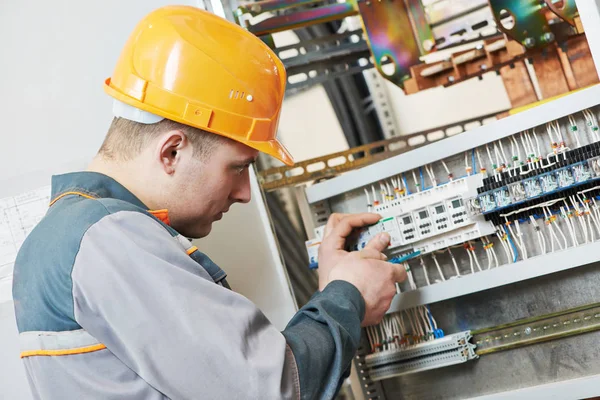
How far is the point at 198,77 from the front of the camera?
1.32 meters

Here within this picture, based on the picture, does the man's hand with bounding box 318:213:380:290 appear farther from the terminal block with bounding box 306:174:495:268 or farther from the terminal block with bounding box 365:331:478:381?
the terminal block with bounding box 365:331:478:381

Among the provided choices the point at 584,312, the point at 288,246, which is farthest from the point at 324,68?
the point at 584,312

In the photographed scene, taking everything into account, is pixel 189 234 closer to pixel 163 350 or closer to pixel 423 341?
A: pixel 163 350

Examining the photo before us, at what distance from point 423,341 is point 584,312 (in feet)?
1.22

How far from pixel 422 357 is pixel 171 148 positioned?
78cm

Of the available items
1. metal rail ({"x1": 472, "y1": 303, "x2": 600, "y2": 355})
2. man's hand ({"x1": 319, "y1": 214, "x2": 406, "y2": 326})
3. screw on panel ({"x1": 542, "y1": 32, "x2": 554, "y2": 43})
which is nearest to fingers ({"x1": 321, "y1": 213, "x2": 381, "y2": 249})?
man's hand ({"x1": 319, "y1": 214, "x2": 406, "y2": 326})

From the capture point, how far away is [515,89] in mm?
1978

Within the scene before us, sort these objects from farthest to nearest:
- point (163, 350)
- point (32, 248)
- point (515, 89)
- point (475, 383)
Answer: point (515, 89) < point (475, 383) < point (32, 248) < point (163, 350)

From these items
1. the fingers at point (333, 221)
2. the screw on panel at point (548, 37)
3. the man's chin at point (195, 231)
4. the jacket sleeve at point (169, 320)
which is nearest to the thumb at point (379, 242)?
the fingers at point (333, 221)

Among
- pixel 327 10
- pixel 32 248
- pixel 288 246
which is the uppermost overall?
pixel 327 10

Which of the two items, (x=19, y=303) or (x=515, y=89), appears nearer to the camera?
(x=19, y=303)

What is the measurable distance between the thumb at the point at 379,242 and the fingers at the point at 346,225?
0.06 metres

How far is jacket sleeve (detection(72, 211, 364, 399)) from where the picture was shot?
→ 42.7 inches

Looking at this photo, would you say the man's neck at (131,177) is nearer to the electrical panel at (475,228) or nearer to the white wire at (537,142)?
the electrical panel at (475,228)
